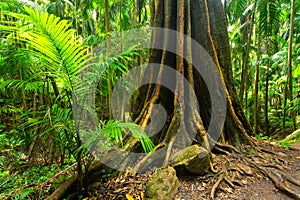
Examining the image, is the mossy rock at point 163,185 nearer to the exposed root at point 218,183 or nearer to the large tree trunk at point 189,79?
the exposed root at point 218,183

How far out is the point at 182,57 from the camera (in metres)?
3.29

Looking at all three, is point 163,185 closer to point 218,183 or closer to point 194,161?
point 194,161

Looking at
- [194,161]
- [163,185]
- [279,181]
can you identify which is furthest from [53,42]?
[279,181]

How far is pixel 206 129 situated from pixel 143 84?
1333 mm

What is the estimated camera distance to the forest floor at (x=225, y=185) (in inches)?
92.8

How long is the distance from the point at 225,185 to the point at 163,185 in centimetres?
77

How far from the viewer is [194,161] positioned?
2.51 m

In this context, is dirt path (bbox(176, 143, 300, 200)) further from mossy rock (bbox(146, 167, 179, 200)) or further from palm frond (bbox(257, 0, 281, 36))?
palm frond (bbox(257, 0, 281, 36))

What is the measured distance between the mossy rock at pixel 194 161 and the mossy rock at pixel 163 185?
6.5 inches

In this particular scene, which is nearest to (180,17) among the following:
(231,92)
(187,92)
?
(187,92)

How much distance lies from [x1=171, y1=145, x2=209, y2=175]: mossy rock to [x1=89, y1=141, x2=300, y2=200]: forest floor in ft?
0.38

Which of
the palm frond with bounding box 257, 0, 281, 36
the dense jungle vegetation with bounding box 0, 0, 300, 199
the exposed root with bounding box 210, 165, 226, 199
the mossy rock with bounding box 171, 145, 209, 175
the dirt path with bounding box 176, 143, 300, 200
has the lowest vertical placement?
the dirt path with bounding box 176, 143, 300, 200

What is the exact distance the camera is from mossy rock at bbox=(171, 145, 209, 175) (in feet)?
8.26

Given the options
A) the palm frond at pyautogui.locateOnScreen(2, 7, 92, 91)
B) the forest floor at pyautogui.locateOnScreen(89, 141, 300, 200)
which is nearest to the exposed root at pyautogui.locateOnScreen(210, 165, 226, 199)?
the forest floor at pyautogui.locateOnScreen(89, 141, 300, 200)
